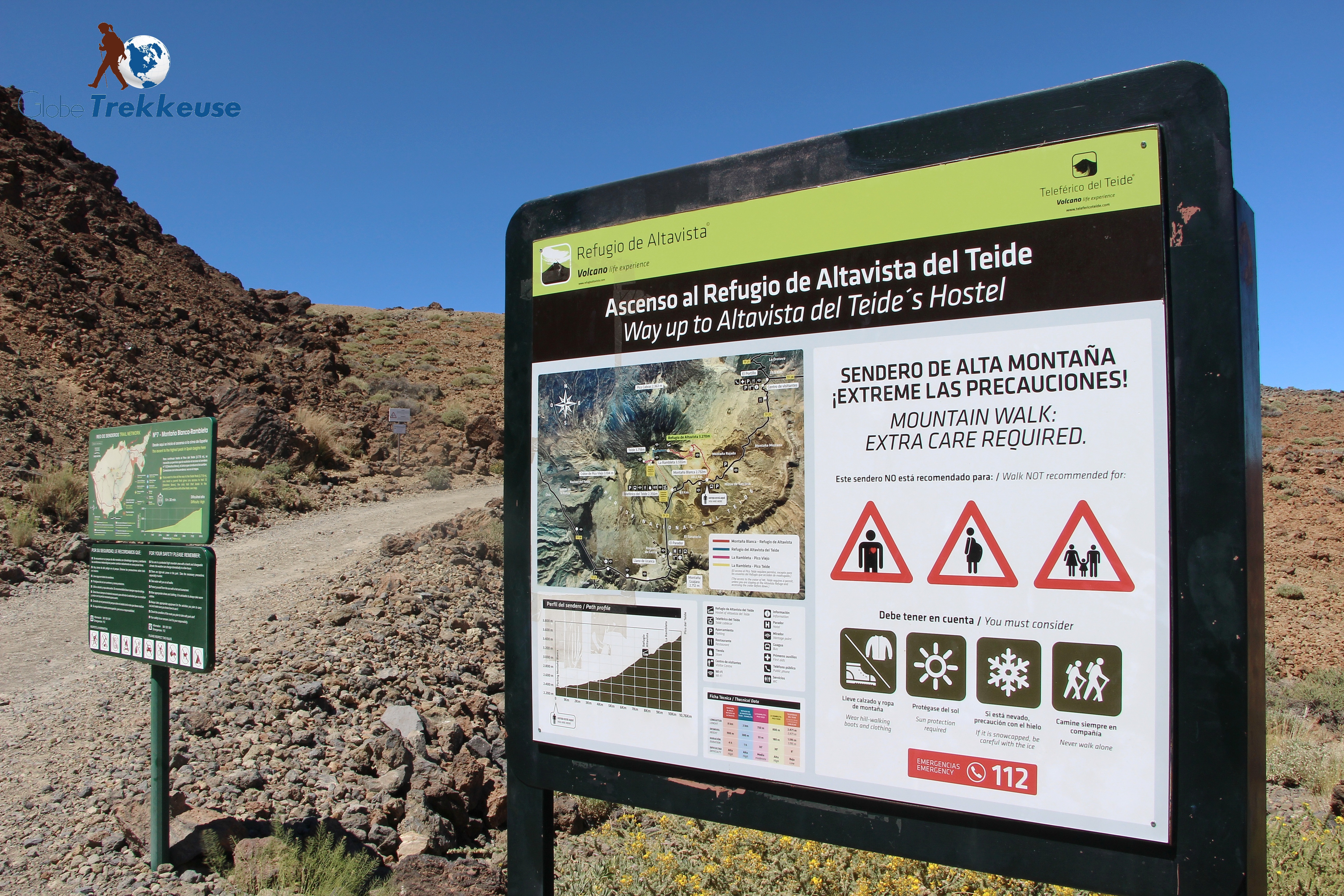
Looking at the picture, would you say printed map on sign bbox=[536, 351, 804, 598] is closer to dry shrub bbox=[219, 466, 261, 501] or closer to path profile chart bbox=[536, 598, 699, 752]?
path profile chart bbox=[536, 598, 699, 752]

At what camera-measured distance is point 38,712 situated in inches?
211

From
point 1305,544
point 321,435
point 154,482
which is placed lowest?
point 1305,544

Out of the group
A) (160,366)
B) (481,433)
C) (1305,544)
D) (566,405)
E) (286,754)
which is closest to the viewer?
(566,405)

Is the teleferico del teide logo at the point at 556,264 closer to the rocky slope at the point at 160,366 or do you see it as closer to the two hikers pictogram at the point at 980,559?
the two hikers pictogram at the point at 980,559

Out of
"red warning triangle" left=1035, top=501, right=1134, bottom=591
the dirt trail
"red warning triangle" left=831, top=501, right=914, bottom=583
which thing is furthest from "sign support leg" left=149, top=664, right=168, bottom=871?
"red warning triangle" left=1035, top=501, right=1134, bottom=591

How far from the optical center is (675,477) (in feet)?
7.41

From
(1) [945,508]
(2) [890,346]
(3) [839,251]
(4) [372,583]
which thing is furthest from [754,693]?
(4) [372,583]

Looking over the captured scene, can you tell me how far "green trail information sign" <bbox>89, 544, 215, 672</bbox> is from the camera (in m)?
3.74

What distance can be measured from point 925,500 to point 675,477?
2.28 ft

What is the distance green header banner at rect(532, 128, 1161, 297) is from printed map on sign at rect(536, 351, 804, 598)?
31 centimetres

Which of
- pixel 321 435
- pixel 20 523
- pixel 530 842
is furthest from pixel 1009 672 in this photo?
pixel 321 435

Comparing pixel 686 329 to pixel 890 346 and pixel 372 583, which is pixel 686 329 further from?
pixel 372 583

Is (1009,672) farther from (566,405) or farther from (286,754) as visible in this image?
(286,754)

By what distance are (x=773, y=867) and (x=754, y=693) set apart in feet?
7.26
